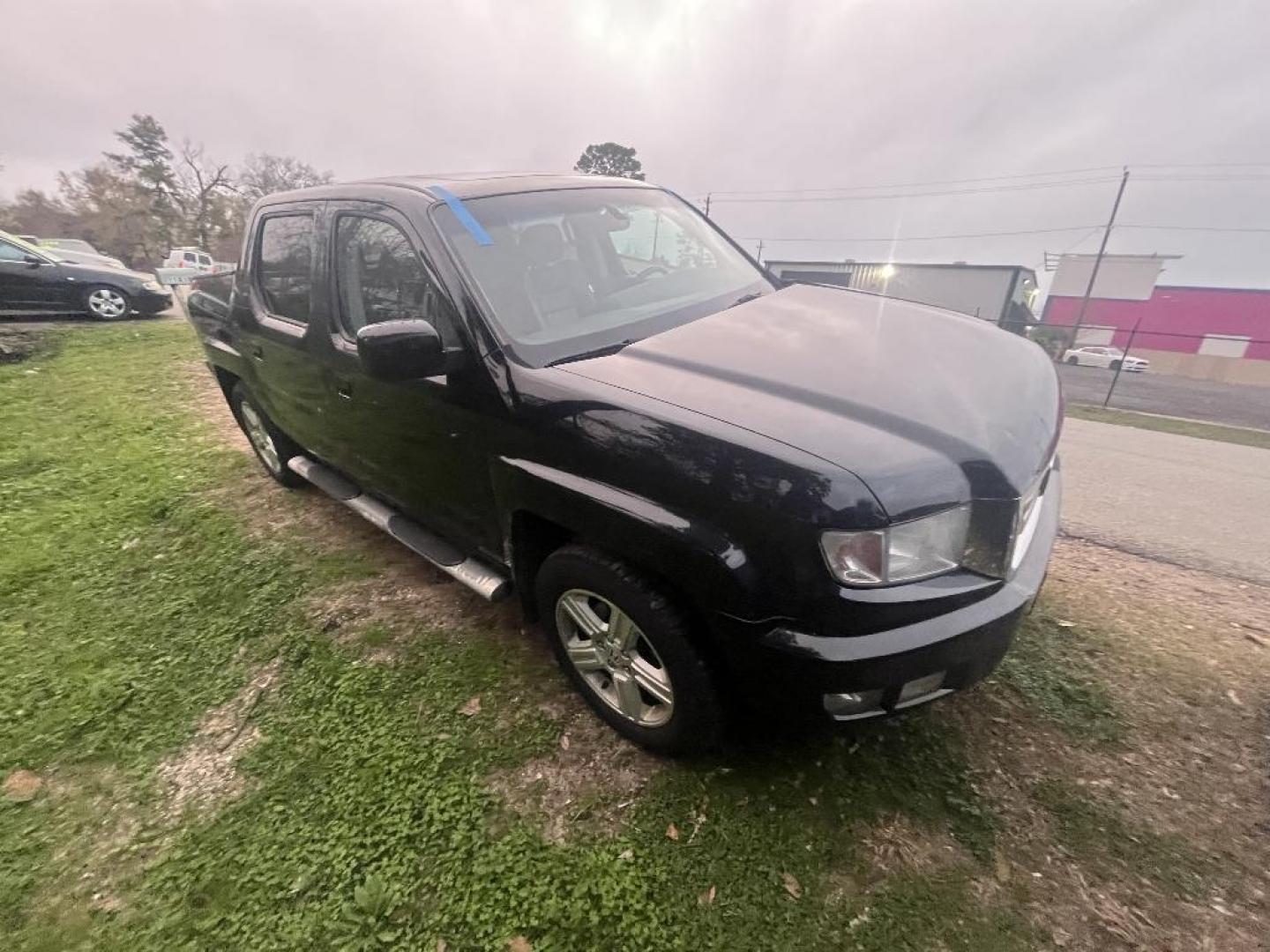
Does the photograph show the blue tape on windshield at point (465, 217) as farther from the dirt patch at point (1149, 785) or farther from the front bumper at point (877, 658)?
the dirt patch at point (1149, 785)

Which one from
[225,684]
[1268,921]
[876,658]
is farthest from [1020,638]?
[225,684]

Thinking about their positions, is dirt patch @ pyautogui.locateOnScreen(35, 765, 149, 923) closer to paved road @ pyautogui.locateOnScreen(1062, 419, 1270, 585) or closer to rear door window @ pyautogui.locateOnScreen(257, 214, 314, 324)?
rear door window @ pyautogui.locateOnScreen(257, 214, 314, 324)

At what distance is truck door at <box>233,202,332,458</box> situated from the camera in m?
2.94

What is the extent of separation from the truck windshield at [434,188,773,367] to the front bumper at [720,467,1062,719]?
1.13m

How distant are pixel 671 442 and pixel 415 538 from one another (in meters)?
1.62

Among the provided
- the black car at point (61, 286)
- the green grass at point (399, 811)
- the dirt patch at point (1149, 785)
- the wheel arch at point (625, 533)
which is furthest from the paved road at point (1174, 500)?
the black car at point (61, 286)

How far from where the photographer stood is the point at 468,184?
2570mm

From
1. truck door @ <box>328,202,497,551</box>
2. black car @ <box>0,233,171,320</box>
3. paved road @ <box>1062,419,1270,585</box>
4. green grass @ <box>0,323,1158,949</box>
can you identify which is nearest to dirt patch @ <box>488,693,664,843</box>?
green grass @ <box>0,323,1158,949</box>

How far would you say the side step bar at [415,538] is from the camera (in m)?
2.46

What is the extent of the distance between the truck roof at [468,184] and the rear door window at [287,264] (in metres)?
0.18

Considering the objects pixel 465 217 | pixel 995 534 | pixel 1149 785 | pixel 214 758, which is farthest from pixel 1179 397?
pixel 214 758

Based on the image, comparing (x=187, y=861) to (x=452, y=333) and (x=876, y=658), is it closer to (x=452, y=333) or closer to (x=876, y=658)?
(x=452, y=333)

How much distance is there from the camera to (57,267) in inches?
417

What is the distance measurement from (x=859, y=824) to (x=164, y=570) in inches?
144
